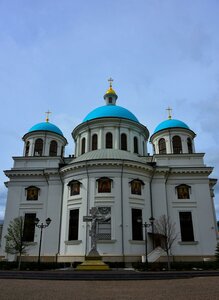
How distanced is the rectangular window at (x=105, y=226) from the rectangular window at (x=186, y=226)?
843 centimetres

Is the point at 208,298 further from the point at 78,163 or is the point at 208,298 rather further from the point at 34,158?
the point at 34,158

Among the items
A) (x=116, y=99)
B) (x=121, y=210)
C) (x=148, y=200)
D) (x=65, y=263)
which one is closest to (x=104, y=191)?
(x=121, y=210)

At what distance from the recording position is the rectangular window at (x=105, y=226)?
25.2 m

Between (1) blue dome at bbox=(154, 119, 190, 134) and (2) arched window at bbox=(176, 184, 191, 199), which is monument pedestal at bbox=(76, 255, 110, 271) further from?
(1) blue dome at bbox=(154, 119, 190, 134)

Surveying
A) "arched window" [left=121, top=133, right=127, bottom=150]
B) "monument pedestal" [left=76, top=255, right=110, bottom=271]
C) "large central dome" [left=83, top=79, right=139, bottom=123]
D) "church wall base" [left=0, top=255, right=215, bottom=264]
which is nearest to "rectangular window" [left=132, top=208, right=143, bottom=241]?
"church wall base" [left=0, top=255, right=215, bottom=264]

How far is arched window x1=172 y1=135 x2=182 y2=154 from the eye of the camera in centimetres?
3434

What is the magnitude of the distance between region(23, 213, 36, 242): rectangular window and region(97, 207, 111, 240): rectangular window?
8.28 metres

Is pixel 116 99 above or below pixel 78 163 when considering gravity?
above

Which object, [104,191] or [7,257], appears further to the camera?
[7,257]

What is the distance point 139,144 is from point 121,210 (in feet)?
38.5

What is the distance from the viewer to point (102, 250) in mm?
24594

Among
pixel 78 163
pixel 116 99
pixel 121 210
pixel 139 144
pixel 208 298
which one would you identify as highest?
pixel 116 99

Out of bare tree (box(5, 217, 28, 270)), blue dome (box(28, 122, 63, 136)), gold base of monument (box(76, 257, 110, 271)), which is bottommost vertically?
gold base of monument (box(76, 257, 110, 271))

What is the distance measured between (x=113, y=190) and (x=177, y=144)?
39.8 ft
